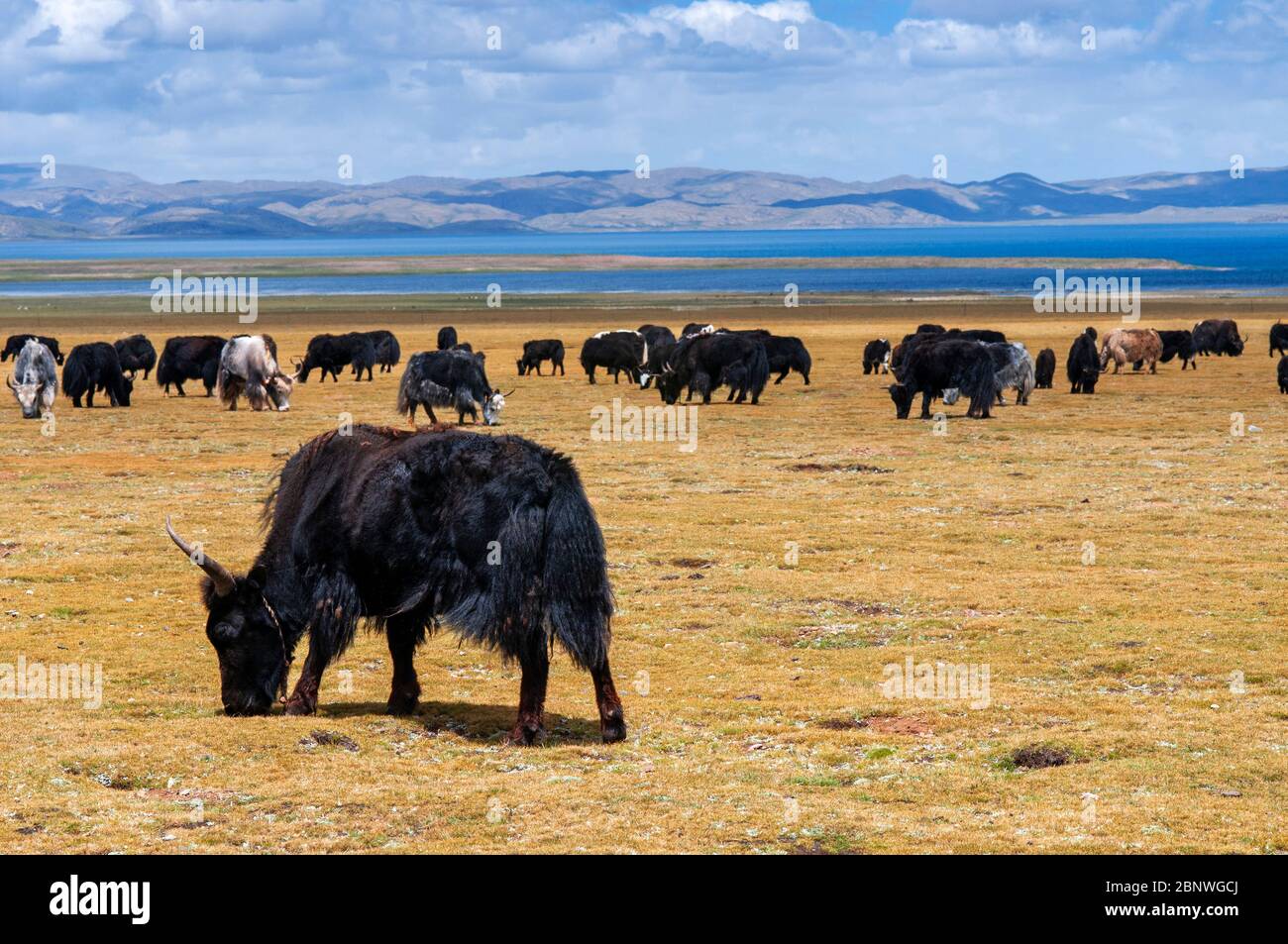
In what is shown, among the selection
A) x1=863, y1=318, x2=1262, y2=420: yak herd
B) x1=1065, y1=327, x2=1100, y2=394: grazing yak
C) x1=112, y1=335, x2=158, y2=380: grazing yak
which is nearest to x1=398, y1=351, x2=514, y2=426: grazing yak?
x1=863, y1=318, x2=1262, y2=420: yak herd

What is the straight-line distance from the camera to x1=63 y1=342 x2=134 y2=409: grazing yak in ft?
127

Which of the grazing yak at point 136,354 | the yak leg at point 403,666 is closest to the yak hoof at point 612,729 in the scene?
the yak leg at point 403,666

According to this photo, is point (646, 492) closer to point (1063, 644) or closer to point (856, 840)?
point (1063, 644)

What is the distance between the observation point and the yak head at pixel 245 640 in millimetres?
10602

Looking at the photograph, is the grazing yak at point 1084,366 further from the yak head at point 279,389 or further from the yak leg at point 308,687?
the yak leg at point 308,687

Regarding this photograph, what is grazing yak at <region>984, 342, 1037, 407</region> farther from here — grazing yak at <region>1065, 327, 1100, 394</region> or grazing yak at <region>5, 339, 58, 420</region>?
grazing yak at <region>5, 339, 58, 420</region>

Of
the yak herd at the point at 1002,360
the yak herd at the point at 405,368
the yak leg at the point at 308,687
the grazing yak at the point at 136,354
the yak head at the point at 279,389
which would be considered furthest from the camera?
the grazing yak at the point at 136,354

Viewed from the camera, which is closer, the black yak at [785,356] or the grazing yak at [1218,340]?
the black yak at [785,356]

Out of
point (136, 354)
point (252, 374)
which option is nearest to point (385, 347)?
point (136, 354)

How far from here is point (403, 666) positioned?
11148mm

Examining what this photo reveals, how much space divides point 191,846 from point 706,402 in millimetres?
32119

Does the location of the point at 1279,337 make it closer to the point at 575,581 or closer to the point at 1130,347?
the point at 1130,347

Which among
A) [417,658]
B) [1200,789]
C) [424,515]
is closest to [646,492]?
[417,658]

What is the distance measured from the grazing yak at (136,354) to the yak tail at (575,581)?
38.4 metres
